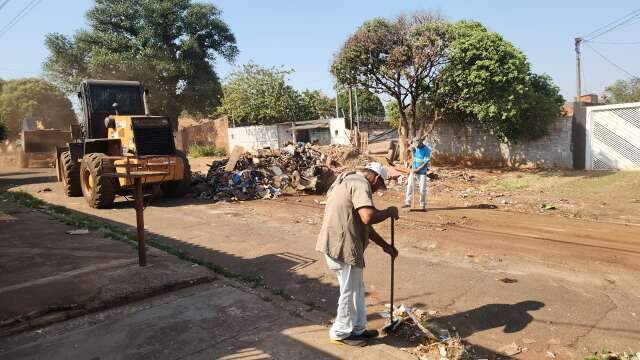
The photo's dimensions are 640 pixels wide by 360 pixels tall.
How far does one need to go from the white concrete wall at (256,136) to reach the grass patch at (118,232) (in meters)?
15.7

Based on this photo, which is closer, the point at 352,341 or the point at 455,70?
the point at 352,341

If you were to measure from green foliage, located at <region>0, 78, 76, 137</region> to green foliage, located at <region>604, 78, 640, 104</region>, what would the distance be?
44548 millimetres

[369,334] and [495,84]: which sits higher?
[495,84]

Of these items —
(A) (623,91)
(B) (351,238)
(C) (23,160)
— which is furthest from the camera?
(A) (623,91)

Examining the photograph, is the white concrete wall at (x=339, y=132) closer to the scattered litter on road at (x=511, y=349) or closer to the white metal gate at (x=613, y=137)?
the white metal gate at (x=613, y=137)

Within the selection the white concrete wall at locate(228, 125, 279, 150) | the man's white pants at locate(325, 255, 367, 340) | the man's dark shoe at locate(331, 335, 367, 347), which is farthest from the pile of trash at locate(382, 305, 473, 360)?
the white concrete wall at locate(228, 125, 279, 150)

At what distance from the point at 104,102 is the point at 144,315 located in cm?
950

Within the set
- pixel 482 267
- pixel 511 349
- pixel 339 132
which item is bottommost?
pixel 511 349

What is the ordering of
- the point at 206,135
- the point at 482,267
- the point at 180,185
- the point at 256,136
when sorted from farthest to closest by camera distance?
the point at 206,135 < the point at 256,136 < the point at 180,185 < the point at 482,267

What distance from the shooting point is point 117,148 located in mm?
11812

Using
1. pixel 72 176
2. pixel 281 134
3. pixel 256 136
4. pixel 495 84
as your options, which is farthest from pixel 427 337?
pixel 256 136

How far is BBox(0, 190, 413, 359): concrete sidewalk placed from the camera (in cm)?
390

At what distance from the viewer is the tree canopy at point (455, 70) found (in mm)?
14836

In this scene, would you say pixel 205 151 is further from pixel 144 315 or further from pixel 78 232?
pixel 144 315
